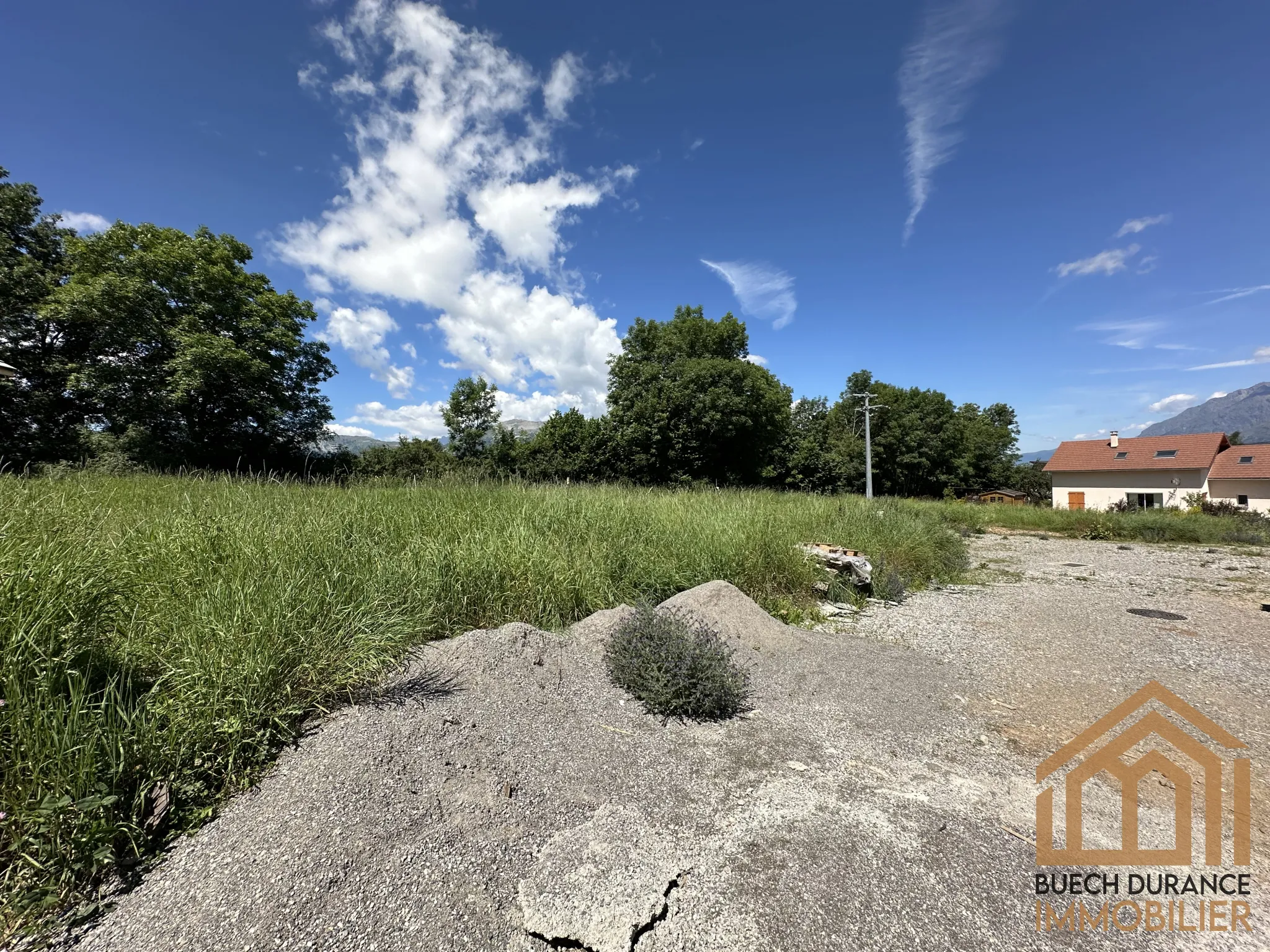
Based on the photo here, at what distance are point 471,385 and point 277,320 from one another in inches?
370

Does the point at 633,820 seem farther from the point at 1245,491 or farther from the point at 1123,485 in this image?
the point at 1245,491

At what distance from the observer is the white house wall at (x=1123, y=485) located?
26.7m

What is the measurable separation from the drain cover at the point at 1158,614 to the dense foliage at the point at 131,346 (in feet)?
68.4

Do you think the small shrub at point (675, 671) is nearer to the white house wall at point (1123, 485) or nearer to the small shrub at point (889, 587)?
the small shrub at point (889, 587)

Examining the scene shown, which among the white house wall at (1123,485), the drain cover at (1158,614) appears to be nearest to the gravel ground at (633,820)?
the drain cover at (1158,614)

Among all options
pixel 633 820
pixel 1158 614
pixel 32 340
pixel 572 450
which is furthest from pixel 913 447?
pixel 32 340

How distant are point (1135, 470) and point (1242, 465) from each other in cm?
416

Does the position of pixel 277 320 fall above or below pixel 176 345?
above

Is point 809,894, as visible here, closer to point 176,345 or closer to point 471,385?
point 176,345

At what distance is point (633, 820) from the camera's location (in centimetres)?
199

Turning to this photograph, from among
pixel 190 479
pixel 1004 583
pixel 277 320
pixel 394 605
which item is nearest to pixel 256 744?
pixel 394 605

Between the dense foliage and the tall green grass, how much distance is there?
22396 millimetres

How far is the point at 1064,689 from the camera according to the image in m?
3.66

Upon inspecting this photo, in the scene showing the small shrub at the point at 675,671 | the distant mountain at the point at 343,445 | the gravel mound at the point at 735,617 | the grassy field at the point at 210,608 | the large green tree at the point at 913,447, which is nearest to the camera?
the grassy field at the point at 210,608
